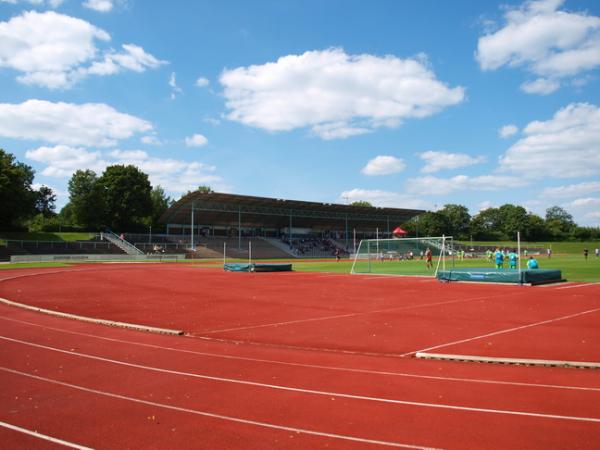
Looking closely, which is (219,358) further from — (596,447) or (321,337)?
(596,447)

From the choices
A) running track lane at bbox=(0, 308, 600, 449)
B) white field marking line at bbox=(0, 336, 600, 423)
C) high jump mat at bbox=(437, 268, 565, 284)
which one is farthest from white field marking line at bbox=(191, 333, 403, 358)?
high jump mat at bbox=(437, 268, 565, 284)

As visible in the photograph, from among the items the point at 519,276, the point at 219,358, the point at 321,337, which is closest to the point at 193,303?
the point at 321,337

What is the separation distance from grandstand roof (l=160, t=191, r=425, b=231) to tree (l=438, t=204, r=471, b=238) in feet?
130

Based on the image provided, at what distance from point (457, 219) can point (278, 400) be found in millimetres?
140726

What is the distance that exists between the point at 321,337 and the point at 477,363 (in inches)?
158

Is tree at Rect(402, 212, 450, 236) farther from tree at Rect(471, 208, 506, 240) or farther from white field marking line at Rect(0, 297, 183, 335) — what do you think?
white field marking line at Rect(0, 297, 183, 335)

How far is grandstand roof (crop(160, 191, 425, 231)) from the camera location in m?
76.6

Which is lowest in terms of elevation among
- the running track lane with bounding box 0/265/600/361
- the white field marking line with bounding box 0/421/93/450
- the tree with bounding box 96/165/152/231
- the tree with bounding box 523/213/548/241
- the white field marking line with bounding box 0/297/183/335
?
the running track lane with bounding box 0/265/600/361

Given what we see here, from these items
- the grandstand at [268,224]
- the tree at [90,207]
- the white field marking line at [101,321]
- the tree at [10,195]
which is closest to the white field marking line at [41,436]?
the white field marking line at [101,321]

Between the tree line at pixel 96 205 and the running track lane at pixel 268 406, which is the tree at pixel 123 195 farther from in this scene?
the running track lane at pixel 268 406

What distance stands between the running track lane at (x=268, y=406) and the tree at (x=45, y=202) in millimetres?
105780

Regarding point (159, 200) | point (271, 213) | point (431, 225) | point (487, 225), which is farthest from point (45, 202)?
point (487, 225)

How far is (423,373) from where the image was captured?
336 inches

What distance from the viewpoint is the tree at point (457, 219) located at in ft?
453
